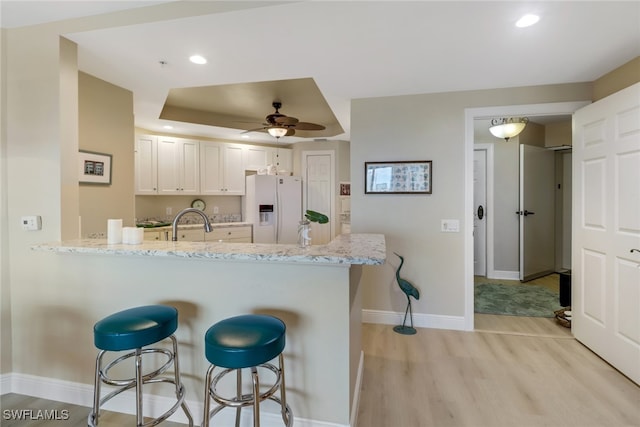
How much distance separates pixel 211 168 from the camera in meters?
4.94

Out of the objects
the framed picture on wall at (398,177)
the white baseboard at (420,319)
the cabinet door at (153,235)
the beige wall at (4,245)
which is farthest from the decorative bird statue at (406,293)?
the cabinet door at (153,235)

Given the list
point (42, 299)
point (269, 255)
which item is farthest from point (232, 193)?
point (269, 255)

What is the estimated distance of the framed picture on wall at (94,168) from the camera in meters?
2.51

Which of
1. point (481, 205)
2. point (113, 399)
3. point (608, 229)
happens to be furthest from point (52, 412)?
point (481, 205)

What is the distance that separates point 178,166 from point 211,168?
505mm

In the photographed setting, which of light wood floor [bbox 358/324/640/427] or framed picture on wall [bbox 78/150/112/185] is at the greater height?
framed picture on wall [bbox 78/150/112/185]

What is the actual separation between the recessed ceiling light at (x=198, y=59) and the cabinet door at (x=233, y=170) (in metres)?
2.80

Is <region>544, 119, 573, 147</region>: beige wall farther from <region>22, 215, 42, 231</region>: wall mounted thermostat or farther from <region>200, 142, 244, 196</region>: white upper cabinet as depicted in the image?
<region>22, 215, 42, 231</region>: wall mounted thermostat

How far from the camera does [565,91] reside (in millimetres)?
2775

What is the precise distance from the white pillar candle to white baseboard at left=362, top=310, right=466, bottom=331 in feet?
7.77

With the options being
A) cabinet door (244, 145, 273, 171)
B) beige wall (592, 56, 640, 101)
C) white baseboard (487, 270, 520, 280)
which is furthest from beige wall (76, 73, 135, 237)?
white baseboard (487, 270, 520, 280)

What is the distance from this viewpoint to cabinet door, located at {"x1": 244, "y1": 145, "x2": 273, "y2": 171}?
530 centimetres

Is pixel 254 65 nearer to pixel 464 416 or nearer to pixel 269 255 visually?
pixel 269 255

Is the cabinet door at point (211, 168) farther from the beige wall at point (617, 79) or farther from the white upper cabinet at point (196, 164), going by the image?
the beige wall at point (617, 79)
